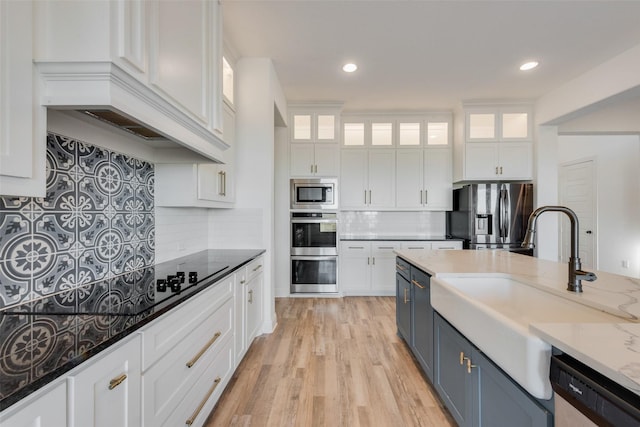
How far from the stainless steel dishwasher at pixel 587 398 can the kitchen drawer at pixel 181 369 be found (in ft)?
4.33

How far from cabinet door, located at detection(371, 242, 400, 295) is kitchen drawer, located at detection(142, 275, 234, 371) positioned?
298 centimetres

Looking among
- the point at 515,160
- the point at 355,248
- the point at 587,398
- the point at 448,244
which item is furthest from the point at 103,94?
the point at 515,160

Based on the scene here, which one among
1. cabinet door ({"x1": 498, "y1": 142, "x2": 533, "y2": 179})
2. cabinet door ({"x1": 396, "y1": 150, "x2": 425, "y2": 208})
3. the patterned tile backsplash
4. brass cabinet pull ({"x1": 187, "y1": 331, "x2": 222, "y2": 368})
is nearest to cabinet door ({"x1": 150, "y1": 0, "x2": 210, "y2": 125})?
the patterned tile backsplash

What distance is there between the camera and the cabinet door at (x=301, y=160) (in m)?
4.27

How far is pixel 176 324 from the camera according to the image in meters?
1.27

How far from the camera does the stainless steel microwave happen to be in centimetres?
421

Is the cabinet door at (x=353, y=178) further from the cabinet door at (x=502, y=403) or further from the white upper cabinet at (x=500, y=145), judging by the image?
the cabinet door at (x=502, y=403)

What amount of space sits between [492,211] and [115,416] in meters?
4.37

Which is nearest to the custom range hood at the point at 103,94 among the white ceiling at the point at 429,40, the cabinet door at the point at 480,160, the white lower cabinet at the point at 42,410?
the white lower cabinet at the point at 42,410

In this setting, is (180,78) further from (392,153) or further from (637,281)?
(392,153)

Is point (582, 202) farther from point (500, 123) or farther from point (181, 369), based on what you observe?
point (181, 369)

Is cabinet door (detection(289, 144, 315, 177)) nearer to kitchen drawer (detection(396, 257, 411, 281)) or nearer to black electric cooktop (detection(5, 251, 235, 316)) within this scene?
kitchen drawer (detection(396, 257, 411, 281))

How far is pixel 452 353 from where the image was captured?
5.23 feet

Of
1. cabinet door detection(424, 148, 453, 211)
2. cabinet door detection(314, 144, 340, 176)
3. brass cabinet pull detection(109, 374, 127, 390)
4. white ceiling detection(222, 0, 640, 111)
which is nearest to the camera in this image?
brass cabinet pull detection(109, 374, 127, 390)
